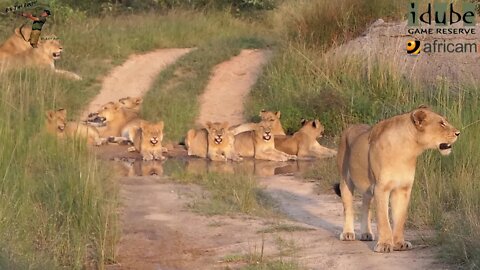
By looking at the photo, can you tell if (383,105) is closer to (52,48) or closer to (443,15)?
(443,15)

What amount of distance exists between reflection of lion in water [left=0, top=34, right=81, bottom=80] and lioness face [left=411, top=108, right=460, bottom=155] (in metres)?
11.1

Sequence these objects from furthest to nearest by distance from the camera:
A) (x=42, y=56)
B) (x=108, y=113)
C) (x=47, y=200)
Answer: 1. (x=42, y=56)
2. (x=108, y=113)
3. (x=47, y=200)

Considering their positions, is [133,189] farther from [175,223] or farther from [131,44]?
[131,44]

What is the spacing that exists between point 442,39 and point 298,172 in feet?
14.2

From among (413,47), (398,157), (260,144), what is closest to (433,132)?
(398,157)

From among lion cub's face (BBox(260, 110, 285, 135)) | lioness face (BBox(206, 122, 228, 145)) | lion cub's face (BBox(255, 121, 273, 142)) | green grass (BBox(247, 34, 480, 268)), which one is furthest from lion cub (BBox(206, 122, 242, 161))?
green grass (BBox(247, 34, 480, 268))

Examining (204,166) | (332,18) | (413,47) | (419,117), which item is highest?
(419,117)

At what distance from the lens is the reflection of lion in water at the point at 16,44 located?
19.4 meters

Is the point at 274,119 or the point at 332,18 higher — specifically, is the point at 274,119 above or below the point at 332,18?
below

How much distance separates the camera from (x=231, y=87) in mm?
18453

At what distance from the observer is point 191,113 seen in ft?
55.1

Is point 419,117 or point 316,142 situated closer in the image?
point 419,117

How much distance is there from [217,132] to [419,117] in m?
6.89

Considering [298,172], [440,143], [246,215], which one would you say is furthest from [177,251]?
[298,172]
